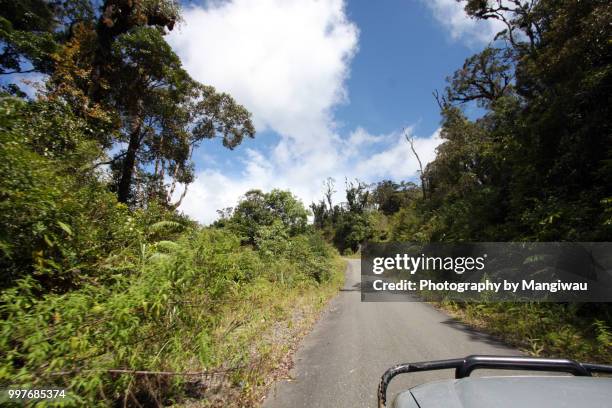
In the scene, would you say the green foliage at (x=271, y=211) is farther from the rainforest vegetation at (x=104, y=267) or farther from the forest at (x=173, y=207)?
the rainforest vegetation at (x=104, y=267)

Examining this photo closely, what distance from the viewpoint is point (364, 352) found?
5.24 meters

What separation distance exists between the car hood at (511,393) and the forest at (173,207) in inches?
84.7

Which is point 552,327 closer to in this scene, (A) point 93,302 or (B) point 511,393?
(B) point 511,393

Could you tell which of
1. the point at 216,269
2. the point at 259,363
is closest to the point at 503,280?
the point at 259,363

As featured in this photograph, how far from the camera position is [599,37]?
23.0 ft

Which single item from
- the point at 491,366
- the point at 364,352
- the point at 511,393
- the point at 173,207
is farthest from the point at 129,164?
the point at 511,393

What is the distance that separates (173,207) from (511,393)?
1793 cm

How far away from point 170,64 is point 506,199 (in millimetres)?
15693

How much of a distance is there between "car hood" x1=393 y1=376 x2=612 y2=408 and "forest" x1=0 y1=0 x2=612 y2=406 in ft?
7.06

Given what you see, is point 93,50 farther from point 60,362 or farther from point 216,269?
point 60,362

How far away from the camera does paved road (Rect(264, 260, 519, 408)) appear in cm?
373

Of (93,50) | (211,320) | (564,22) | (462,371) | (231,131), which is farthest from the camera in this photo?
(231,131)

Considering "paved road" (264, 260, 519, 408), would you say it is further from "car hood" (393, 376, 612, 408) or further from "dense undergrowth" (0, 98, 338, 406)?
"car hood" (393, 376, 612, 408)

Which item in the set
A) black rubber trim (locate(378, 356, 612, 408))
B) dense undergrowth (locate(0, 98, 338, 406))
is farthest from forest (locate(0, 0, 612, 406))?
black rubber trim (locate(378, 356, 612, 408))
